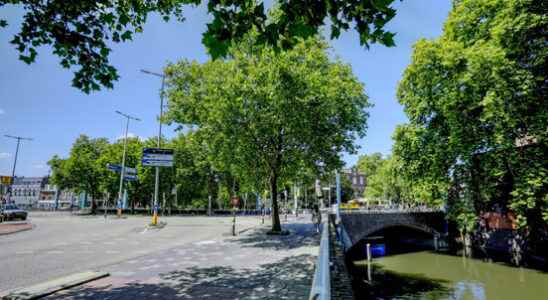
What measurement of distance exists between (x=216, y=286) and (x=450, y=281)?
59.0 feet

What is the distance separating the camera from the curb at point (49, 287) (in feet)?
20.0

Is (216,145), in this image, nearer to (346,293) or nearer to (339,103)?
(339,103)

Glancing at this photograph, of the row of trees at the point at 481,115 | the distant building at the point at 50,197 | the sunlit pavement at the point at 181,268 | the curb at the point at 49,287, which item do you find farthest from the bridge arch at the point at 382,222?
the distant building at the point at 50,197

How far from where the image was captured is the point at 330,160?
18.2 m

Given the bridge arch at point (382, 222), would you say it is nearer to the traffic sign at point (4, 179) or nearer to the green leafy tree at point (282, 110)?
the green leafy tree at point (282, 110)

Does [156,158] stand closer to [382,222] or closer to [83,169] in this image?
[382,222]

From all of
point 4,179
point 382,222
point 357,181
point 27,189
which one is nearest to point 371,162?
point 357,181

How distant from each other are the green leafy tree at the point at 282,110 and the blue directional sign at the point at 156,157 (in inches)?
204

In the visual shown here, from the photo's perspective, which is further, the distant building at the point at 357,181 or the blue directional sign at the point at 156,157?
the distant building at the point at 357,181

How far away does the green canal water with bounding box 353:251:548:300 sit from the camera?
1556 cm

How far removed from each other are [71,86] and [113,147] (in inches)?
2093

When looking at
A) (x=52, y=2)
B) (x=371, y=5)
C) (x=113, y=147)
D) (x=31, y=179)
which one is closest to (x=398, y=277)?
(x=371, y=5)

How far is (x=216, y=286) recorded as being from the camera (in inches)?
284

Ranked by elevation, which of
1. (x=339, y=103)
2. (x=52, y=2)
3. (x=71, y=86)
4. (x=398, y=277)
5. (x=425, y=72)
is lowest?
(x=398, y=277)
